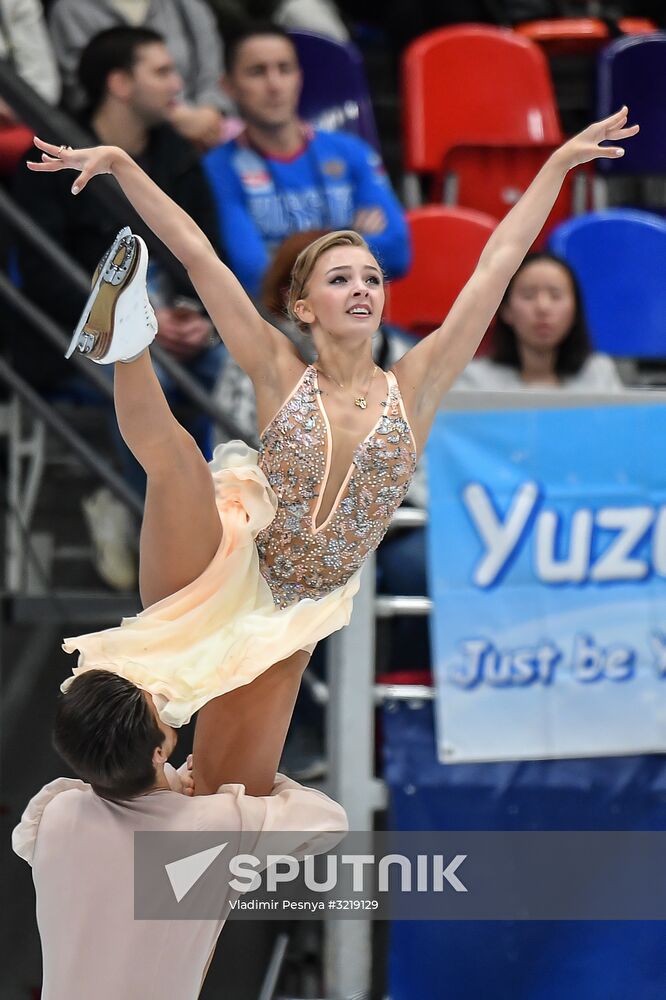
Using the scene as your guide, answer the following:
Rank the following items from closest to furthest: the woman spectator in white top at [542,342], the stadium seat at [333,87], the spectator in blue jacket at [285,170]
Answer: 1. the woman spectator in white top at [542,342]
2. the spectator in blue jacket at [285,170]
3. the stadium seat at [333,87]

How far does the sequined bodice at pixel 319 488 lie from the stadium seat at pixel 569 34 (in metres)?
3.54

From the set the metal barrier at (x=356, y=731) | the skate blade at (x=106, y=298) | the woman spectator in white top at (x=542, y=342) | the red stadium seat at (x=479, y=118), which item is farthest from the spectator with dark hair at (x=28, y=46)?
Result: the skate blade at (x=106, y=298)

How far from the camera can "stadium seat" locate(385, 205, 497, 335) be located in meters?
4.92

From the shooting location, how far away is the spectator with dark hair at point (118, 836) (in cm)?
265

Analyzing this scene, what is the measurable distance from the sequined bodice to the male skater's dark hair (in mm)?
373

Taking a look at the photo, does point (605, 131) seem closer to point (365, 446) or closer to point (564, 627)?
point (365, 446)

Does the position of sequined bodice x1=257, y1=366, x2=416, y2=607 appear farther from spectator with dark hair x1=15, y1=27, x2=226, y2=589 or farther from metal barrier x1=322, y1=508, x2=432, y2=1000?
spectator with dark hair x1=15, y1=27, x2=226, y2=589

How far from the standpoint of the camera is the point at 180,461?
2617 mm

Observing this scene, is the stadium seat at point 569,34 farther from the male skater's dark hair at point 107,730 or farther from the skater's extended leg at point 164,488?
the male skater's dark hair at point 107,730

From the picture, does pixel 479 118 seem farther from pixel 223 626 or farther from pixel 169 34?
pixel 223 626

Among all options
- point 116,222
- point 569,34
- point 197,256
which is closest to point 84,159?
point 197,256

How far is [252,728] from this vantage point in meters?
2.85

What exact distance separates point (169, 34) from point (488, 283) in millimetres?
2752

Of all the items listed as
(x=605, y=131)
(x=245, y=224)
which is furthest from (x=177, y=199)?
(x=605, y=131)
